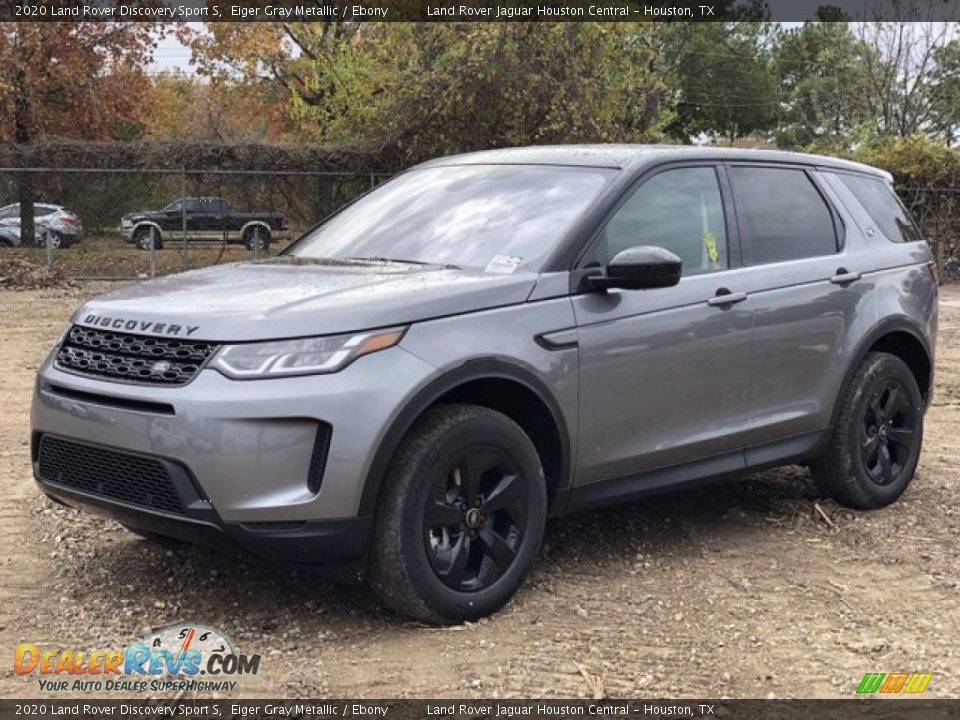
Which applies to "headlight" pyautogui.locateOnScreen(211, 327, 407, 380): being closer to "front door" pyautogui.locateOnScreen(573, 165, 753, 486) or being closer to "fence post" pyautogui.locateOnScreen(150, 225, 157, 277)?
"front door" pyautogui.locateOnScreen(573, 165, 753, 486)

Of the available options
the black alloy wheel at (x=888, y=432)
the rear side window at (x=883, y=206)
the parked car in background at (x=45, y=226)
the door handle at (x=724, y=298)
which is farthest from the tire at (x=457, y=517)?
the parked car in background at (x=45, y=226)

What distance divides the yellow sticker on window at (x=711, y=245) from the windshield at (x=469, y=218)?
0.59 metres

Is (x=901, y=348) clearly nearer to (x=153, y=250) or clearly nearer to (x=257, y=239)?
(x=257, y=239)

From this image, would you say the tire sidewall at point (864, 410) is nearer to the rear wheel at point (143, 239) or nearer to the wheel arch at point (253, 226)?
the wheel arch at point (253, 226)

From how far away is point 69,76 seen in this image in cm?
2730

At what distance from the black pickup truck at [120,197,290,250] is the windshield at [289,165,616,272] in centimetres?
1581

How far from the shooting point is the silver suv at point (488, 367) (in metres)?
3.93

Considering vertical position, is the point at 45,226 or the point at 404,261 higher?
the point at 404,261

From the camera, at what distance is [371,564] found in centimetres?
413

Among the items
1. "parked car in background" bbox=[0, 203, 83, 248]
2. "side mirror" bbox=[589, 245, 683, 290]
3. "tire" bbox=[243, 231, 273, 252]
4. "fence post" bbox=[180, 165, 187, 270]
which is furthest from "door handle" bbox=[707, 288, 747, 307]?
"parked car in background" bbox=[0, 203, 83, 248]

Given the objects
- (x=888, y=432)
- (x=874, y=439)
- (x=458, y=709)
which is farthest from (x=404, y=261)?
(x=888, y=432)

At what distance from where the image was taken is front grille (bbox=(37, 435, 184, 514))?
13.1 feet

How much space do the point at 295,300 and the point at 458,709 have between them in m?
1.49

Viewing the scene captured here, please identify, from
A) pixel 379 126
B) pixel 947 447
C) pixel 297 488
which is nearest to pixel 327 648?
pixel 297 488
